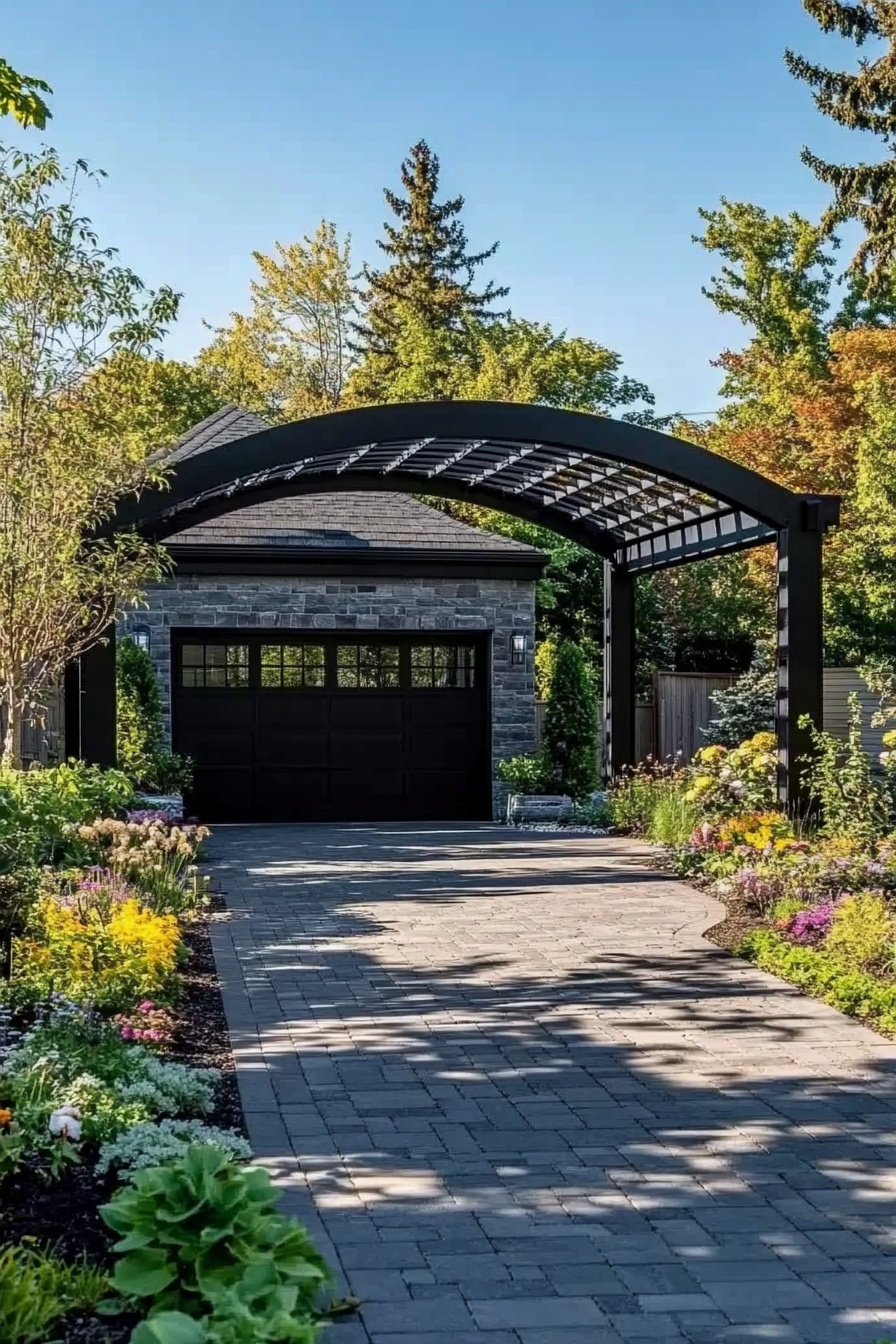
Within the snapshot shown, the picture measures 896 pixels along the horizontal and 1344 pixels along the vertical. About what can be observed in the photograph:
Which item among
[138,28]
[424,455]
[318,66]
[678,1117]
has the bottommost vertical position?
[678,1117]

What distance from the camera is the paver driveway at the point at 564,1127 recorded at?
3.97m

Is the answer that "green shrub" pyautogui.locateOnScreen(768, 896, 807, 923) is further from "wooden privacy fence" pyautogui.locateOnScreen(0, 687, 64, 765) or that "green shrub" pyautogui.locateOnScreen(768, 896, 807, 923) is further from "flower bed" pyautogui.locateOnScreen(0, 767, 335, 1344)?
"wooden privacy fence" pyautogui.locateOnScreen(0, 687, 64, 765)

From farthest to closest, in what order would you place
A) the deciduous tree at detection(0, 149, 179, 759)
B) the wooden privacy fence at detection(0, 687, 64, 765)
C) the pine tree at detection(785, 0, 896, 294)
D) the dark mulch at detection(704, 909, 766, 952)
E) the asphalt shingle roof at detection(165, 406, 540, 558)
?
1. the pine tree at detection(785, 0, 896, 294)
2. the asphalt shingle roof at detection(165, 406, 540, 558)
3. the wooden privacy fence at detection(0, 687, 64, 765)
4. the deciduous tree at detection(0, 149, 179, 759)
5. the dark mulch at detection(704, 909, 766, 952)

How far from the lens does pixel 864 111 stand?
23.1 metres

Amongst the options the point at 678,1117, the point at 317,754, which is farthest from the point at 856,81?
the point at 678,1117

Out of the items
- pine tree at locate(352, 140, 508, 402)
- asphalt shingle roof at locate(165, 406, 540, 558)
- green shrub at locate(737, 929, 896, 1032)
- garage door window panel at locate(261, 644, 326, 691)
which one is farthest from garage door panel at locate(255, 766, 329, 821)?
pine tree at locate(352, 140, 508, 402)

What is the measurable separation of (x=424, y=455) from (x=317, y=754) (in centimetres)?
511

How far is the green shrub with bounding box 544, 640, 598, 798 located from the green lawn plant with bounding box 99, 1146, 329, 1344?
14.9 m

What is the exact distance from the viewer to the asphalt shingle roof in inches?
728

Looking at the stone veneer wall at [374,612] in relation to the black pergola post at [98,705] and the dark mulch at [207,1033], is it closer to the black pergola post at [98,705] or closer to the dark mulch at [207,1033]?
the black pergola post at [98,705]

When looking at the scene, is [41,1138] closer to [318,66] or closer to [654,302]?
[318,66]

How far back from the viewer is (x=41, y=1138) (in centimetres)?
477

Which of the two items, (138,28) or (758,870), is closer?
(758,870)

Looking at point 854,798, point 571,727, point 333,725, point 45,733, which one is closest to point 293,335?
point 333,725
